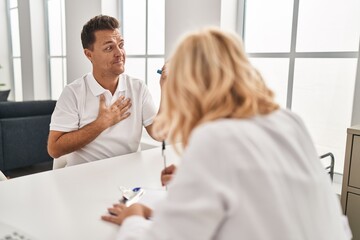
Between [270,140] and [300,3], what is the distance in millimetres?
2013

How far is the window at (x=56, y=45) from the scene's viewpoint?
494cm

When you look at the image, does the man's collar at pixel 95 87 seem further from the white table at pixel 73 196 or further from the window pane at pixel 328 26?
the window pane at pixel 328 26

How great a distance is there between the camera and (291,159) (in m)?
0.60

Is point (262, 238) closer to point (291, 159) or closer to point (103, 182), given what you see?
point (291, 159)

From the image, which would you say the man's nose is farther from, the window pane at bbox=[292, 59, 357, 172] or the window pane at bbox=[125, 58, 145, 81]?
the window pane at bbox=[125, 58, 145, 81]

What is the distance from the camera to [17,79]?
19.7ft

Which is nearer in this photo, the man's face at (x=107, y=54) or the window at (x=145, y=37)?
the man's face at (x=107, y=54)

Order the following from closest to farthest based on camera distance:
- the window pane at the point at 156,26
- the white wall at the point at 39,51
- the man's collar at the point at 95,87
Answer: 1. the man's collar at the point at 95,87
2. the window pane at the point at 156,26
3. the white wall at the point at 39,51

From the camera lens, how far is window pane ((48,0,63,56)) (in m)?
4.99

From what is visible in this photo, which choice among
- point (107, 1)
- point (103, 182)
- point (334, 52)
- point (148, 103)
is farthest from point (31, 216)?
point (107, 1)

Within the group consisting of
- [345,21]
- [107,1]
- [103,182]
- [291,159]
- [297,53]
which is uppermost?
[107,1]

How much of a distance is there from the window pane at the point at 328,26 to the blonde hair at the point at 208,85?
175cm

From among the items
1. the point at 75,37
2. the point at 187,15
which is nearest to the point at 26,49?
the point at 75,37

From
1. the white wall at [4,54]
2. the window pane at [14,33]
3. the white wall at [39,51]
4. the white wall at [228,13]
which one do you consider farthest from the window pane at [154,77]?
the white wall at [4,54]
